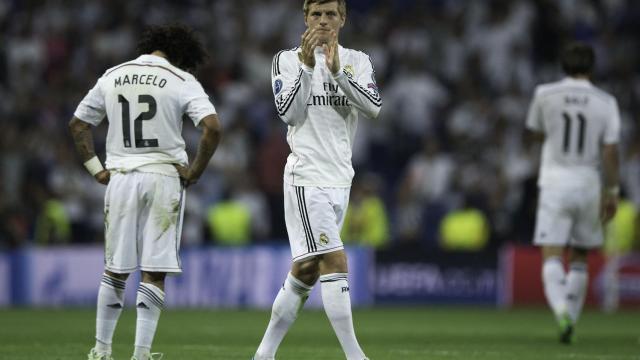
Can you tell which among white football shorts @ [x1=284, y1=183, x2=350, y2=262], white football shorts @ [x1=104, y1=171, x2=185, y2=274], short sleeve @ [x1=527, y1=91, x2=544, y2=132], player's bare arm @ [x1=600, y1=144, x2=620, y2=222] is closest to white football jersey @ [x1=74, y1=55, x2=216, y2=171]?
white football shorts @ [x1=104, y1=171, x2=185, y2=274]

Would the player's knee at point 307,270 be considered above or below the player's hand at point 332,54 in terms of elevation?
below

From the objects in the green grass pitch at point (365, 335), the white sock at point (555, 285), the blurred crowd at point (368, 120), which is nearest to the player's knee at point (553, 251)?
the white sock at point (555, 285)

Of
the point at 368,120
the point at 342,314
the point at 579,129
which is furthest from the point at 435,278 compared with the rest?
the point at 342,314

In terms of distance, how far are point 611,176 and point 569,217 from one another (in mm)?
566

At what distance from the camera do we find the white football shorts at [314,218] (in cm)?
838

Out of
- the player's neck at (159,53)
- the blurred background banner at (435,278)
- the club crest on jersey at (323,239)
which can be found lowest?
the blurred background banner at (435,278)

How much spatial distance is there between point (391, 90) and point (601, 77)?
3551 millimetres

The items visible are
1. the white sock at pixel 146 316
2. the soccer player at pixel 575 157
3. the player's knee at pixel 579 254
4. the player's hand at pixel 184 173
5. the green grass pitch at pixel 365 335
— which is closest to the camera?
the white sock at pixel 146 316

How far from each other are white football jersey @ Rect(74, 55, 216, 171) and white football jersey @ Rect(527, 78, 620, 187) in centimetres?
435

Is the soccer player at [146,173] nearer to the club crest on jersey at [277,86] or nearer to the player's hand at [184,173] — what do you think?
the player's hand at [184,173]

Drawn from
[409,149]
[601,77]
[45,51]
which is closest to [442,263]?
[409,149]

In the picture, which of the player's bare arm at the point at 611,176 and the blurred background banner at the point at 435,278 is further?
the blurred background banner at the point at 435,278

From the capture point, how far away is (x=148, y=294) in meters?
8.87

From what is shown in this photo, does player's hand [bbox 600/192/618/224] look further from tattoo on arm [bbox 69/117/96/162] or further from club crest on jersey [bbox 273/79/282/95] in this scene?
tattoo on arm [bbox 69/117/96/162]
